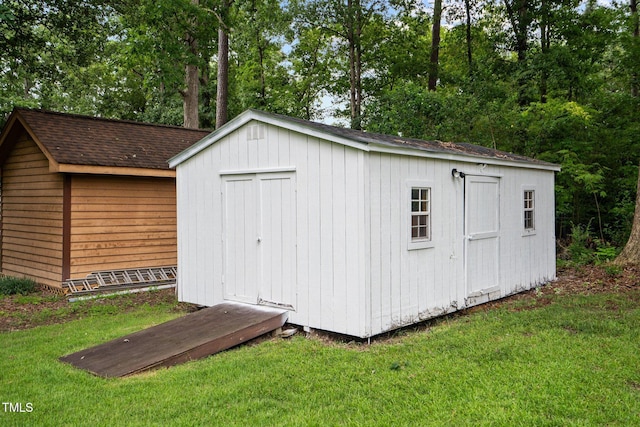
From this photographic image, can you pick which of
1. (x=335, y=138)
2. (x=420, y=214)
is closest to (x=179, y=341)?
(x=335, y=138)

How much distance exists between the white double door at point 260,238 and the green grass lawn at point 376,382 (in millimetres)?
926

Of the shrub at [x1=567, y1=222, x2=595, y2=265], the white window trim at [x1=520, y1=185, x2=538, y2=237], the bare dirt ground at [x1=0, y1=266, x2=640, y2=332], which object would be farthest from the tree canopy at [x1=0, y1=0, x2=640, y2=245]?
the white window trim at [x1=520, y1=185, x2=538, y2=237]

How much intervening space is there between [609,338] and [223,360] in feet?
13.4

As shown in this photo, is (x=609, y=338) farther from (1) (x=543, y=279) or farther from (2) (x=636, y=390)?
(1) (x=543, y=279)

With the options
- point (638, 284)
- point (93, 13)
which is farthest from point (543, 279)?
point (93, 13)

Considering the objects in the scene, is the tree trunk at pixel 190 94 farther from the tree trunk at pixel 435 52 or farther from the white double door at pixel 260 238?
the white double door at pixel 260 238

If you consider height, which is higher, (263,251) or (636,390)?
(263,251)

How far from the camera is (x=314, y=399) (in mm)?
4098

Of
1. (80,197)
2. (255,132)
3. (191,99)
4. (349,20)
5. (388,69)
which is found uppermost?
(349,20)

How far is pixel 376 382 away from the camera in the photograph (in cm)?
443

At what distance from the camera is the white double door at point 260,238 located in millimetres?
6449

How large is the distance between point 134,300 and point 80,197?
2.41 metres

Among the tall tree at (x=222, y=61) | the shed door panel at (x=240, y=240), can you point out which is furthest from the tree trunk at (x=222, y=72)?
the shed door panel at (x=240, y=240)

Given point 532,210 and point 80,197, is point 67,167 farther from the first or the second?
point 532,210
